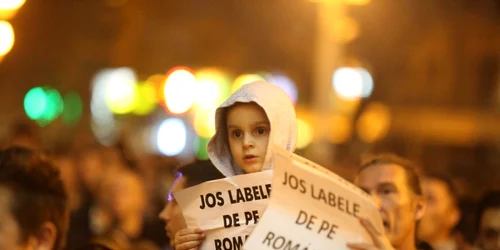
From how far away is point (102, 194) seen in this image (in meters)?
8.61

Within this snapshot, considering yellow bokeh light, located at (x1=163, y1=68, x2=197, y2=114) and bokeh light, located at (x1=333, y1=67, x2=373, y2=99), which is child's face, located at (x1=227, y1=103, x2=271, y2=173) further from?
bokeh light, located at (x1=333, y1=67, x2=373, y2=99)

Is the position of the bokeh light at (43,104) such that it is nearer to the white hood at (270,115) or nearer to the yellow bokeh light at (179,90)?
the yellow bokeh light at (179,90)

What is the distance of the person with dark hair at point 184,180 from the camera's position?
178 inches

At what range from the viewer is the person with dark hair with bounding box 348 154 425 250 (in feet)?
18.0

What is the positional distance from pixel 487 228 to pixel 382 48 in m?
28.0

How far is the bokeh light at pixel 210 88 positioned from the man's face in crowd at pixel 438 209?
13.7 metres

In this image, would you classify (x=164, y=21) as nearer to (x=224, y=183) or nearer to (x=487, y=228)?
(x=487, y=228)

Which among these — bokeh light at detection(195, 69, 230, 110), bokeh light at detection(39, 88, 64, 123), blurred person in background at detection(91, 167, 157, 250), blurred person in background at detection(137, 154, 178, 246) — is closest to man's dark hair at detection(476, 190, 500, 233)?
blurred person in background at detection(137, 154, 178, 246)

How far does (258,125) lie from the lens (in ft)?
14.3

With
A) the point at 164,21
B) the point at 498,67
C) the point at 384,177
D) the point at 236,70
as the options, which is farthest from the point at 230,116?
the point at 498,67

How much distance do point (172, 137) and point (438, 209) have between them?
18.2 m

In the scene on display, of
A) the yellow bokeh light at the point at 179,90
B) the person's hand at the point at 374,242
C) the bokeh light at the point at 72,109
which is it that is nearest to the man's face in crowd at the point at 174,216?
the person's hand at the point at 374,242

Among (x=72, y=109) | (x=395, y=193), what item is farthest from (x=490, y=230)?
(x=72, y=109)

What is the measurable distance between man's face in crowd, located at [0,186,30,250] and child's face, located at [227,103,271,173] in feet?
3.05
